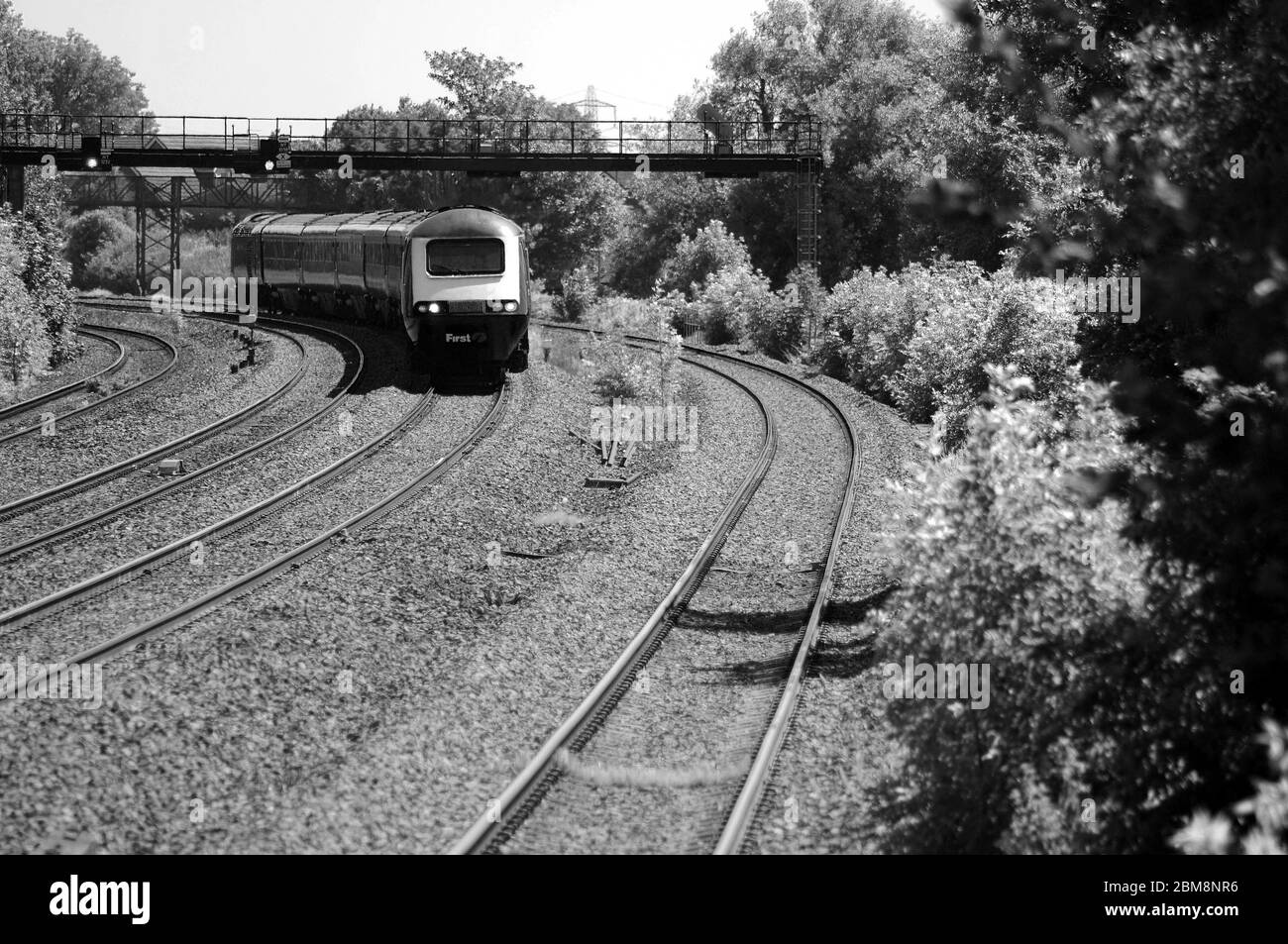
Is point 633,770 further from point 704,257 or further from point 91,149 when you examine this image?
point 704,257

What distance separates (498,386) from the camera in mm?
27562

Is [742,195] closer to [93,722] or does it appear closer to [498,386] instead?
[498,386]

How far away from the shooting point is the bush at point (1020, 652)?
7309 millimetres

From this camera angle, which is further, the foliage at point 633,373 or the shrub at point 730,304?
the shrub at point 730,304

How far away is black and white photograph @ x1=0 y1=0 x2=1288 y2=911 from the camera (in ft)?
22.4

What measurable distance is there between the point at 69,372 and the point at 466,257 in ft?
29.3

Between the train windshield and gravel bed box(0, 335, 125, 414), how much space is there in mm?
6875

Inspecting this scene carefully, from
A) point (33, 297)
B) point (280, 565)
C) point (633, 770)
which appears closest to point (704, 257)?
point (33, 297)

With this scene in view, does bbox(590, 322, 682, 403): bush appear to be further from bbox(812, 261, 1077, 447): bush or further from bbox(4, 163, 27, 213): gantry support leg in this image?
bbox(4, 163, 27, 213): gantry support leg

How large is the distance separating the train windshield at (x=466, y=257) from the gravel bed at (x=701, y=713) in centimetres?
1060

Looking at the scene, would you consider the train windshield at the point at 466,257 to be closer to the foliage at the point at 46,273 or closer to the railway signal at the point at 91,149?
the foliage at the point at 46,273

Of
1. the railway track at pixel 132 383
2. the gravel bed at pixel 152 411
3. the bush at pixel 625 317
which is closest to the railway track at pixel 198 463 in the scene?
the gravel bed at pixel 152 411
